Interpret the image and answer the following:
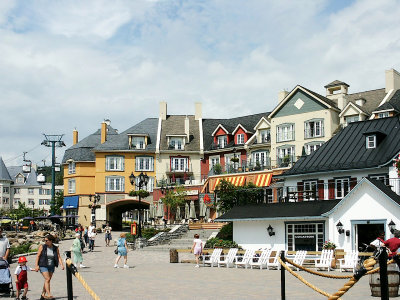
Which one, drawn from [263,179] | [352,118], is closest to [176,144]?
[263,179]

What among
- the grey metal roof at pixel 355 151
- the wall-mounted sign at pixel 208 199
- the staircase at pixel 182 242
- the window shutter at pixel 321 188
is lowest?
the staircase at pixel 182 242

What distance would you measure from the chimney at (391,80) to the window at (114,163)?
30.4 meters

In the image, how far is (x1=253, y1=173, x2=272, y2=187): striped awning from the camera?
5022 centimetres

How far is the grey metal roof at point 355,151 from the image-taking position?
3528cm

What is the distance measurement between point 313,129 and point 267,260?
1109 inches

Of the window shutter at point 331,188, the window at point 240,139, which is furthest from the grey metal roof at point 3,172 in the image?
the window shutter at point 331,188

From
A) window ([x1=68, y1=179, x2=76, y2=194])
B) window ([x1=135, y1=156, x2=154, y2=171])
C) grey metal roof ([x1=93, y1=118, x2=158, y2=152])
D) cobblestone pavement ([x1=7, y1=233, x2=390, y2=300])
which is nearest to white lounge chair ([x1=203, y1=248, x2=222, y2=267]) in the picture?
cobblestone pavement ([x1=7, y1=233, x2=390, y2=300])

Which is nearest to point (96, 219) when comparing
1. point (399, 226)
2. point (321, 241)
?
point (321, 241)

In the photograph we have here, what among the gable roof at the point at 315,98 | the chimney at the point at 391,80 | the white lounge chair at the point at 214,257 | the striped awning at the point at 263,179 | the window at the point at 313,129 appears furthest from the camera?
the chimney at the point at 391,80

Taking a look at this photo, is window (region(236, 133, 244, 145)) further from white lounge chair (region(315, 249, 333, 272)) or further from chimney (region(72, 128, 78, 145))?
white lounge chair (region(315, 249, 333, 272))

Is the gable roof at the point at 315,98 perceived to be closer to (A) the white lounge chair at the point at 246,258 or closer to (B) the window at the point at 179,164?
(B) the window at the point at 179,164

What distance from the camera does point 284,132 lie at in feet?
178

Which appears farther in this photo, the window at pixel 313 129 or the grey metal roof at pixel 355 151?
the window at pixel 313 129

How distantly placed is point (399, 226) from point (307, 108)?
1040 inches
